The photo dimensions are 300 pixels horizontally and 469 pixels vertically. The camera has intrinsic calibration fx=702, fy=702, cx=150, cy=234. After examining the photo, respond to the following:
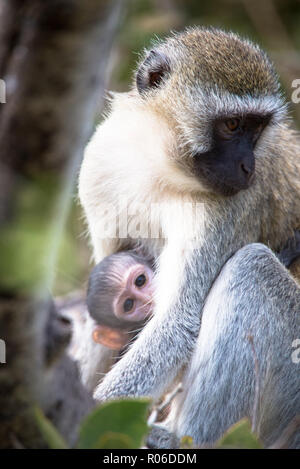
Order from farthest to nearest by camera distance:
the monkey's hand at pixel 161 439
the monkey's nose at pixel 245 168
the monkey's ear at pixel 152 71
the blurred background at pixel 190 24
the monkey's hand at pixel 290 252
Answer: the blurred background at pixel 190 24 < the monkey's hand at pixel 290 252 < the monkey's ear at pixel 152 71 < the monkey's nose at pixel 245 168 < the monkey's hand at pixel 161 439

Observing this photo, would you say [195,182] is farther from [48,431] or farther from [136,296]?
[48,431]

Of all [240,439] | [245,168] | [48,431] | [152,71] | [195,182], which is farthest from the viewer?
[152,71]

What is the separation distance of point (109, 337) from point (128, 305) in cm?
31

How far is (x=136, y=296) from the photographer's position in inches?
222

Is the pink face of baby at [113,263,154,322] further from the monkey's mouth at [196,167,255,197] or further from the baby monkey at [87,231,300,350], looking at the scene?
the monkey's mouth at [196,167,255,197]

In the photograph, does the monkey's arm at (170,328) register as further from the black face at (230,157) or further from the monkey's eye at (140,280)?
the monkey's eye at (140,280)

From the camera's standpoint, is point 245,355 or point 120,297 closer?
point 245,355

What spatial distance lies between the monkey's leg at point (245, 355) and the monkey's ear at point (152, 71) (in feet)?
4.73

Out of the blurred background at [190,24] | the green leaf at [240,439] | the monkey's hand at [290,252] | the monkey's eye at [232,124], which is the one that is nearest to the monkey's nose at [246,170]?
the monkey's eye at [232,124]

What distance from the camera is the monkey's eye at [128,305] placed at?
566 cm

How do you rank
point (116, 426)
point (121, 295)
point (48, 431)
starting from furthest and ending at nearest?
point (121, 295), point (116, 426), point (48, 431)

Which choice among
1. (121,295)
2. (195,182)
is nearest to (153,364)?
(121,295)

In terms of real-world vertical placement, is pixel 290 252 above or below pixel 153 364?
above

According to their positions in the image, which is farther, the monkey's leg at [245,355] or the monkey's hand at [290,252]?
the monkey's hand at [290,252]
